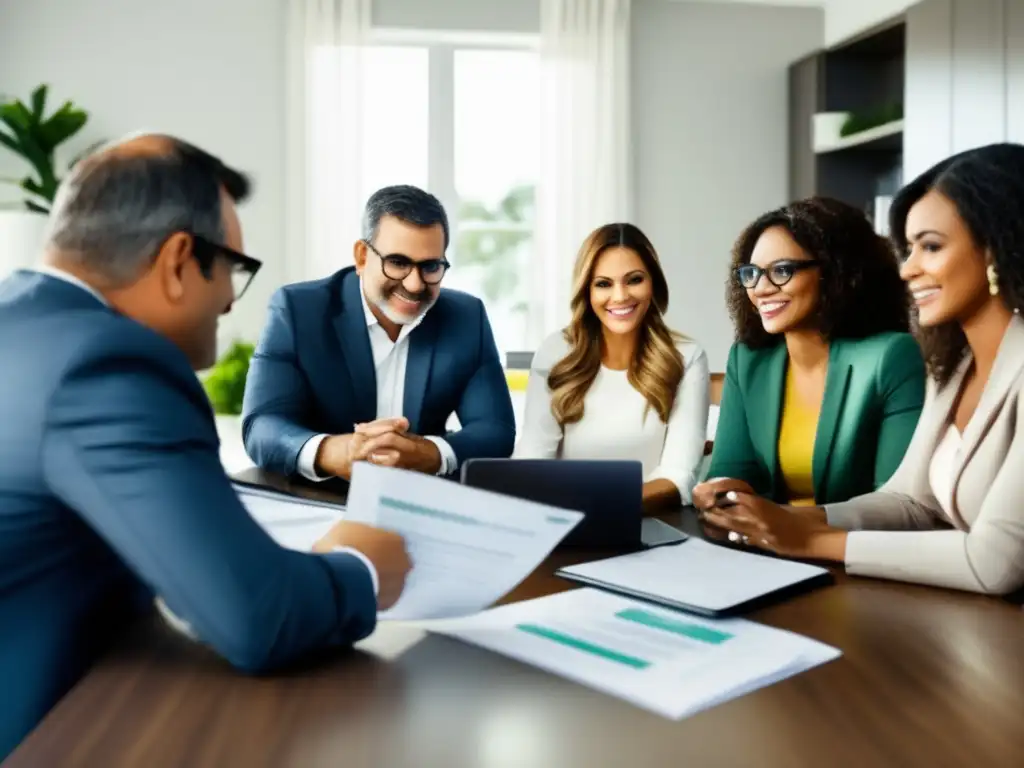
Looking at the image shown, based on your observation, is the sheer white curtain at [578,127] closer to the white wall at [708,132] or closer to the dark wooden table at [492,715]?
the white wall at [708,132]

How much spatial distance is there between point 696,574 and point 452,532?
1.26ft

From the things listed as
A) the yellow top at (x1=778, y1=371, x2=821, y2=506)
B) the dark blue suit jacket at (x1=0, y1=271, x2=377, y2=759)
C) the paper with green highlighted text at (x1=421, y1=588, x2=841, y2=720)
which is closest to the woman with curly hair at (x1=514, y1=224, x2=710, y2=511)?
the yellow top at (x1=778, y1=371, x2=821, y2=506)

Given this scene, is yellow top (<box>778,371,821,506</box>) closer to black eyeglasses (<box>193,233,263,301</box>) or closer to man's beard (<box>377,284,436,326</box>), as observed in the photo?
man's beard (<box>377,284,436,326</box>)

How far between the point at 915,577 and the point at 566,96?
14.2 feet

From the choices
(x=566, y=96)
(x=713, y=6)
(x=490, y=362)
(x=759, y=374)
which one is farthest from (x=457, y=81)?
(x=759, y=374)

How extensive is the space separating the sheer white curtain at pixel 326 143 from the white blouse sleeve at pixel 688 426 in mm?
3026

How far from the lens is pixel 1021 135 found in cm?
358

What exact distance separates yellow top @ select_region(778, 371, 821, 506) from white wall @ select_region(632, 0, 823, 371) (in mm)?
3389

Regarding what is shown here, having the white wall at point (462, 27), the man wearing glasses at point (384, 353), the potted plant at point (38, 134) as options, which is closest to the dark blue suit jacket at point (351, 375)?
the man wearing glasses at point (384, 353)

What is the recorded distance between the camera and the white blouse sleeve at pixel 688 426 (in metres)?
2.19

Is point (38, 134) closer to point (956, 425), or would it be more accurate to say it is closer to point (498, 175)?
point (498, 175)

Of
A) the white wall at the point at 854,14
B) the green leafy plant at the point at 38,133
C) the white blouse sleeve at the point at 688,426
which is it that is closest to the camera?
the white blouse sleeve at the point at 688,426

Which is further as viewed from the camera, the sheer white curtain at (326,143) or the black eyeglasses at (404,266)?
the sheer white curtain at (326,143)

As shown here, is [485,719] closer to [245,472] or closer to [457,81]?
[245,472]
